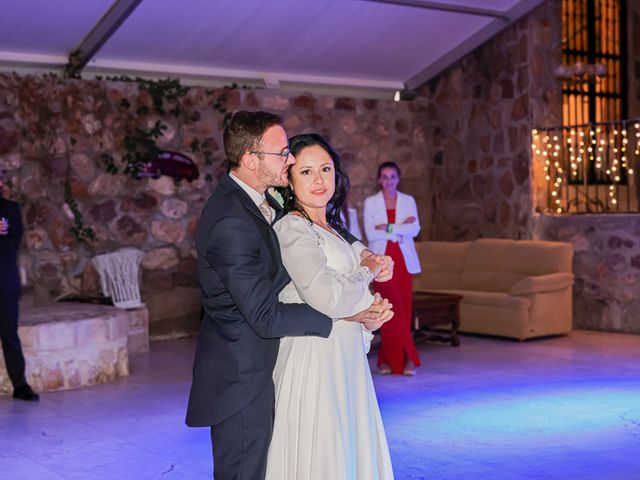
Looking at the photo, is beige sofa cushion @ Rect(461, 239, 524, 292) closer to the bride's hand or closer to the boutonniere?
the boutonniere

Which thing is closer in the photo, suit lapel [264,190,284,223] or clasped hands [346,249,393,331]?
clasped hands [346,249,393,331]

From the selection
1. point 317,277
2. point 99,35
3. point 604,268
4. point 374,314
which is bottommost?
point 604,268

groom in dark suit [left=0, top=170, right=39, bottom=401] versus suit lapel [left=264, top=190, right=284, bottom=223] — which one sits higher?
suit lapel [left=264, top=190, right=284, bottom=223]

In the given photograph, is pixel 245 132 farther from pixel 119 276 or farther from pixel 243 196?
pixel 119 276

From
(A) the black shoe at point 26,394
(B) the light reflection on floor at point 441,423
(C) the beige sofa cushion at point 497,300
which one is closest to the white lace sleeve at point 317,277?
(B) the light reflection on floor at point 441,423

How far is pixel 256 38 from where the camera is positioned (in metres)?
9.51

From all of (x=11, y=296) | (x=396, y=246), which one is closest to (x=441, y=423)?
(x=396, y=246)

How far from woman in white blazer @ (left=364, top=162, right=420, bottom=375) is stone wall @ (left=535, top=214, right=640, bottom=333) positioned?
117 inches

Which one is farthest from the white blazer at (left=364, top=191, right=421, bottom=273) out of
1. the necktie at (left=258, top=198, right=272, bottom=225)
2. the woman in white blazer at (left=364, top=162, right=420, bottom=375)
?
the necktie at (left=258, top=198, right=272, bottom=225)

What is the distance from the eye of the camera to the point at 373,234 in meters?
7.39

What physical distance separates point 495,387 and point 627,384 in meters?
0.93

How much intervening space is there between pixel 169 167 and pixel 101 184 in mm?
698

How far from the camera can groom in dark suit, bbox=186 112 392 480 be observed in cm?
262

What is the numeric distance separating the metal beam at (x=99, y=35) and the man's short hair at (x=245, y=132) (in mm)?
5710
